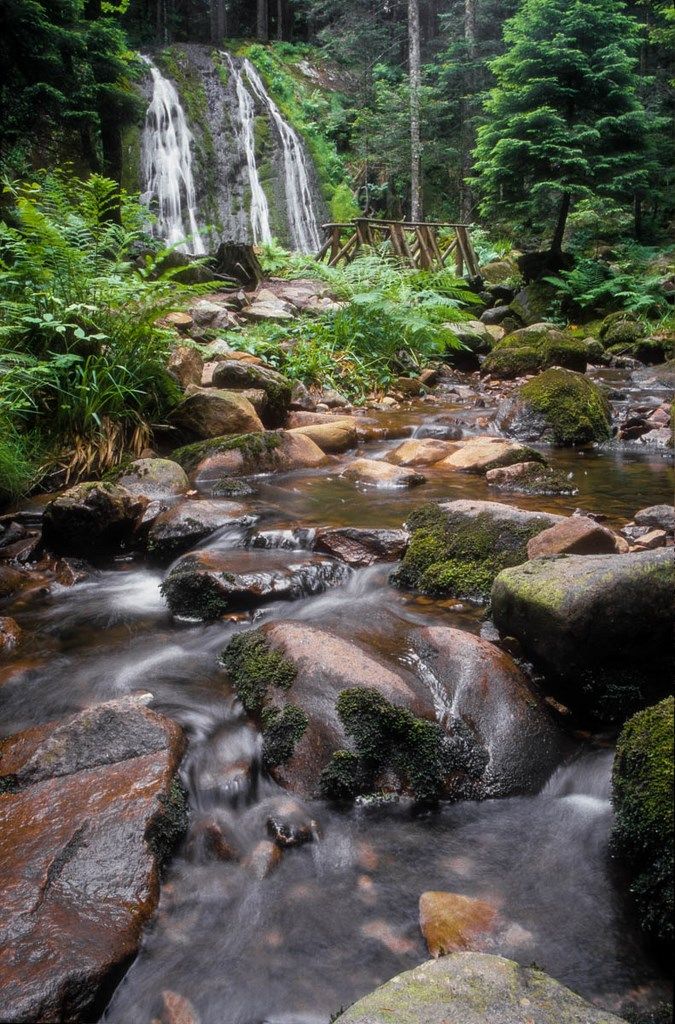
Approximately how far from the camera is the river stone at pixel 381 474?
5508 mm

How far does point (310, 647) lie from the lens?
269 centimetres

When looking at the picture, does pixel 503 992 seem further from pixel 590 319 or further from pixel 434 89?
pixel 434 89

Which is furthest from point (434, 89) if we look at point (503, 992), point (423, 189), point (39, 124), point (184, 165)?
point (503, 992)

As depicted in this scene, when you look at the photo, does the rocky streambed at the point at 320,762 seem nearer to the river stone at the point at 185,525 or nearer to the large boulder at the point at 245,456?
the river stone at the point at 185,525

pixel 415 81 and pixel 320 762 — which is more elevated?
pixel 415 81

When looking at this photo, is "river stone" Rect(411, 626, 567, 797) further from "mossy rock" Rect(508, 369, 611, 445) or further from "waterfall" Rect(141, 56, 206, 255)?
"waterfall" Rect(141, 56, 206, 255)

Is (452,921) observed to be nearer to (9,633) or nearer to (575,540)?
(575,540)

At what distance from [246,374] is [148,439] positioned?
158 cm

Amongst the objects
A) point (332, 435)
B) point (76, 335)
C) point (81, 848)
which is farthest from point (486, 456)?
point (81, 848)

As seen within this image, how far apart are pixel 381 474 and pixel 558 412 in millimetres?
2542

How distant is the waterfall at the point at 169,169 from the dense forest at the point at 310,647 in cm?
747

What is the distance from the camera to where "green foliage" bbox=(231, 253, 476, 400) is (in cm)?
887

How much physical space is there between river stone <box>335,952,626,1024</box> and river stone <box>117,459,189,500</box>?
3.98 meters

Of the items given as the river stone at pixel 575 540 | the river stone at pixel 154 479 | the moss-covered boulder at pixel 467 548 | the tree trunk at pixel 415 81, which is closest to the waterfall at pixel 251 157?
the tree trunk at pixel 415 81
